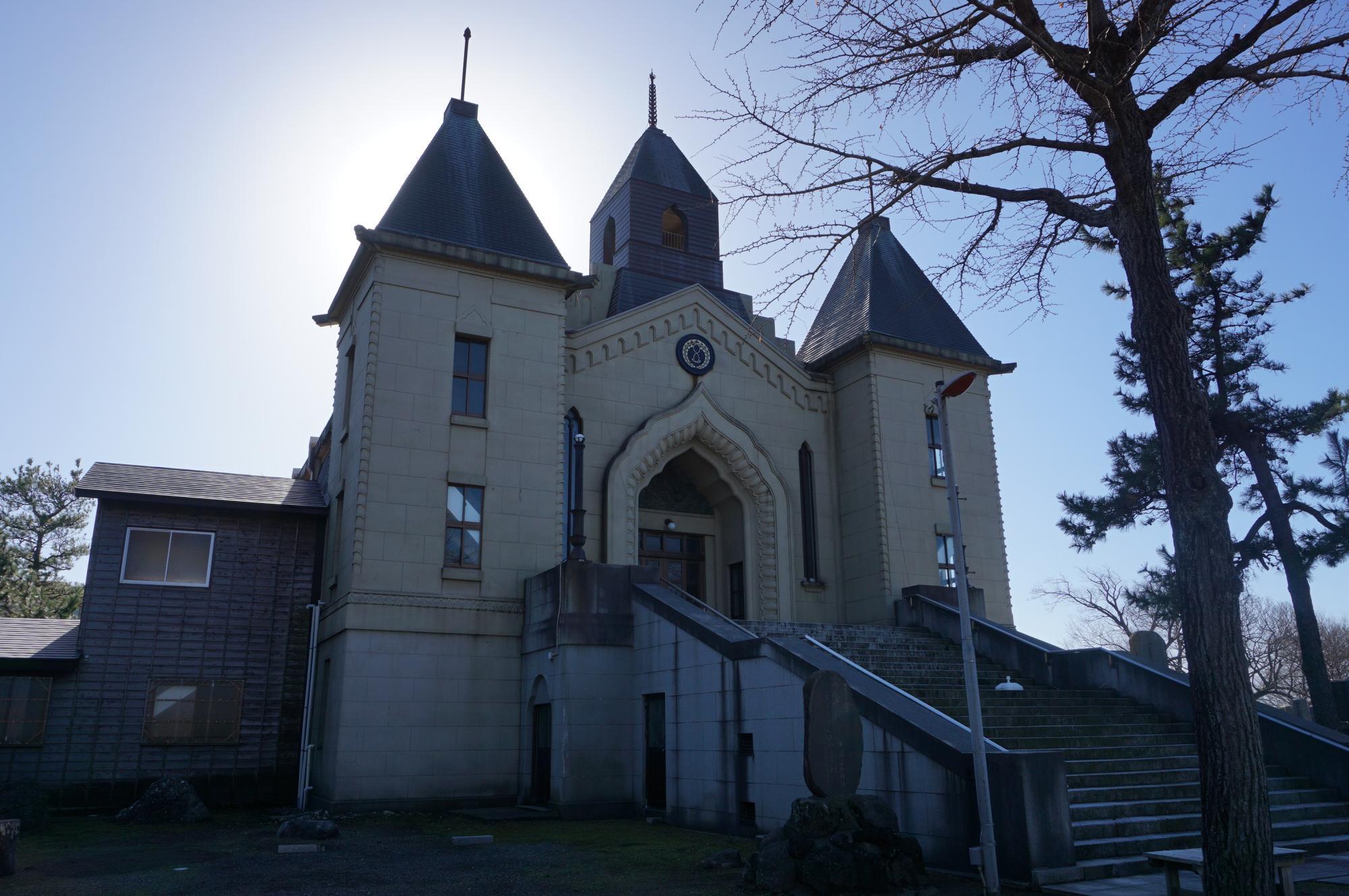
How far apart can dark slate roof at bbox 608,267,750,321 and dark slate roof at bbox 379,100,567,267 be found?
140 inches

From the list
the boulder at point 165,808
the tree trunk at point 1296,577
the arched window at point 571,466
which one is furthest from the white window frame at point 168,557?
the tree trunk at point 1296,577

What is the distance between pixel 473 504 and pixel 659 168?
13086mm

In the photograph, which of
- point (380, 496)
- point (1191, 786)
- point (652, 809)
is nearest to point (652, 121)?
point (380, 496)

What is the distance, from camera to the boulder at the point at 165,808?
1727cm

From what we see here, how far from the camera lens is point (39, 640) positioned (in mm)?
20484

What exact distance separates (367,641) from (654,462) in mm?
7922

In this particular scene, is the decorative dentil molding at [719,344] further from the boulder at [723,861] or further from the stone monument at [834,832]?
the boulder at [723,861]

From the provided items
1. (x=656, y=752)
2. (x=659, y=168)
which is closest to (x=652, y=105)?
(x=659, y=168)

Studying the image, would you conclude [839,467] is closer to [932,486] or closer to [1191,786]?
[932,486]

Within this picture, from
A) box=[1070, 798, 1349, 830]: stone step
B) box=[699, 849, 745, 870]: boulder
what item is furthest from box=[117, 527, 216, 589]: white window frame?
box=[1070, 798, 1349, 830]: stone step

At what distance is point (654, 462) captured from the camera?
76.7 ft

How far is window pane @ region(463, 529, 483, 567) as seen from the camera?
20.0 metres

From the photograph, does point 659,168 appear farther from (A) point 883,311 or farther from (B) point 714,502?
(B) point 714,502

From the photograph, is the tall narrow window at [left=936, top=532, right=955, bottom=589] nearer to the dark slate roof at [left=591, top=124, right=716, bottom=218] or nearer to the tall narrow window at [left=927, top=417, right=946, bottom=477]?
the tall narrow window at [left=927, top=417, right=946, bottom=477]
